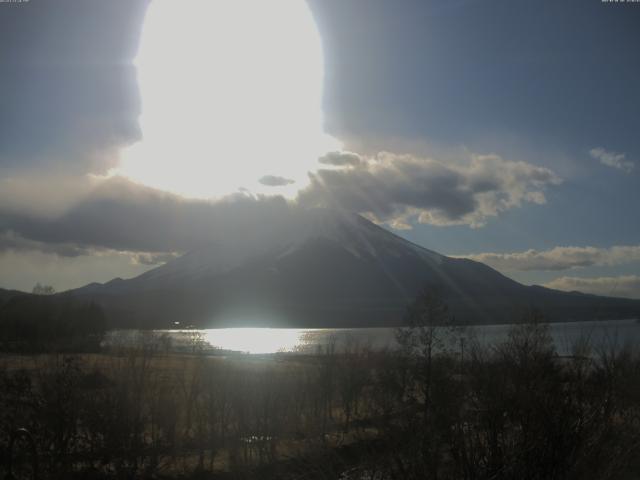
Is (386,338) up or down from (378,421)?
down

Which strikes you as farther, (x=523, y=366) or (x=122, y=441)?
(x=122, y=441)

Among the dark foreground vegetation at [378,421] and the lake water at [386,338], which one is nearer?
the dark foreground vegetation at [378,421]

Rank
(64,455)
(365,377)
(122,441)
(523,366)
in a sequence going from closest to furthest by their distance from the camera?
(523,366)
(64,455)
(122,441)
(365,377)

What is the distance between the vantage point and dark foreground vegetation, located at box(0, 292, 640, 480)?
19.3 ft

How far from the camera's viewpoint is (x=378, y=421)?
28.7 feet

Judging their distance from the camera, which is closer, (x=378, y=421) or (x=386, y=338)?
(x=378, y=421)

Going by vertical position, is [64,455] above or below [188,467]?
above

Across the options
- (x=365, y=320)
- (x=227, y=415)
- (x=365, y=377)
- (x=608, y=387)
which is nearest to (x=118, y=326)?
(x=365, y=377)

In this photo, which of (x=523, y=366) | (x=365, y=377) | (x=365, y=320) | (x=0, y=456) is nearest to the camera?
(x=523, y=366)

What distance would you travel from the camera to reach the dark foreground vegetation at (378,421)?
589 cm

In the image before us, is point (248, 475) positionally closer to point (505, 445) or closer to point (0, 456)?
point (0, 456)

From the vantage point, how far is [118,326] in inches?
3666

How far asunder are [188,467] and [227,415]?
3.03 m

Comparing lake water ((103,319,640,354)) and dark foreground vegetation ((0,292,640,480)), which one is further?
lake water ((103,319,640,354))
